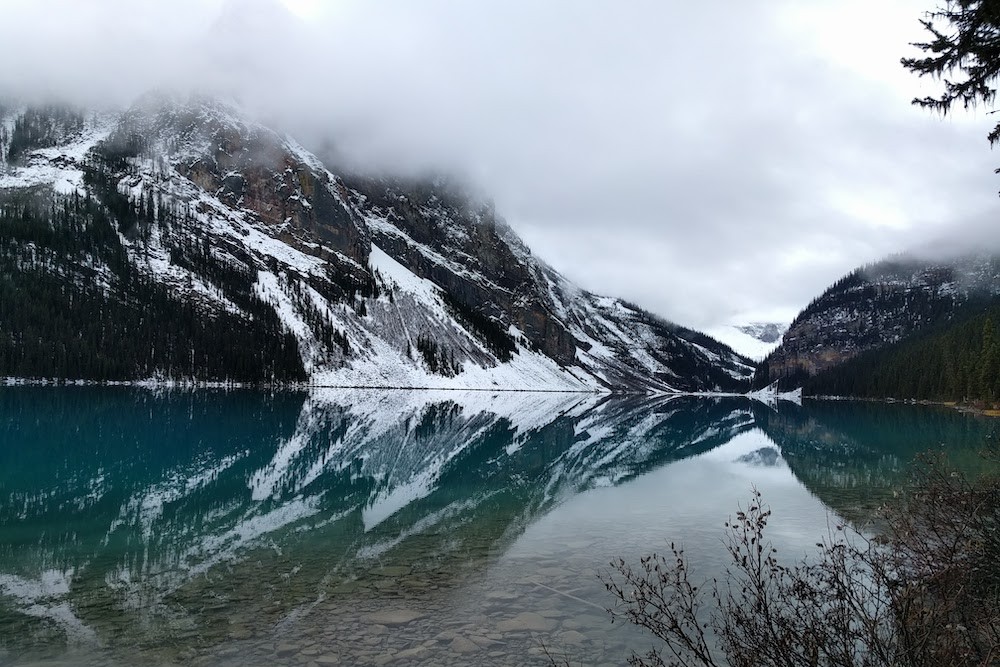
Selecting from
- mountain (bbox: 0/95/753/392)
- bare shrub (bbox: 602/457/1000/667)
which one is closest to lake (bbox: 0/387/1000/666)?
bare shrub (bbox: 602/457/1000/667)

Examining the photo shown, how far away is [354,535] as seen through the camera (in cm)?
1859

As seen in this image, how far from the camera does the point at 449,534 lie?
18938 mm

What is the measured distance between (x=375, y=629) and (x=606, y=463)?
90.4 ft

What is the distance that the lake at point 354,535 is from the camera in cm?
1073

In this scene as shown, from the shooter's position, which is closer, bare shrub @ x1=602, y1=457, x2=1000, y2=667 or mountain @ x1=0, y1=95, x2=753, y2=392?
bare shrub @ x1=602, y1=457, x2=1000, y2=667

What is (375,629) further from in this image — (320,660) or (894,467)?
(894,467)

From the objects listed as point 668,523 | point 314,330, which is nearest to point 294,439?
point 668,523

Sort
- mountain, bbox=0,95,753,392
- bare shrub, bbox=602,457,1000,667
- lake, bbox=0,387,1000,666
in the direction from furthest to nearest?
mountain, bbox=0,95,753,392 → lake, bbox=0,387,1000,666 → bare shrub, bbox=602,457,1000,667

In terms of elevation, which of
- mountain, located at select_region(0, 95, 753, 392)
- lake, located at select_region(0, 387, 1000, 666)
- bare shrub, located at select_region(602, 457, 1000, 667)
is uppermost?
mountain, located at select_region(0, 95, 753, 392)

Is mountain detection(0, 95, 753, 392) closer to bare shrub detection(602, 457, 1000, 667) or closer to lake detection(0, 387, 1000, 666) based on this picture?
lake detection(0, 387, 1000, 666)

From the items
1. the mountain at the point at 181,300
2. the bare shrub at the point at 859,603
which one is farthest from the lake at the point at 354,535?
the mountain at the point at 181,300

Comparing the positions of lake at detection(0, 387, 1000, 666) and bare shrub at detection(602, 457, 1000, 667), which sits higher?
bare shrub at detection(602, 457, 1000, 667)

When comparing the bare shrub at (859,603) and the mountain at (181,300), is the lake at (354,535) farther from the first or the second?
the mountain at (181,300)

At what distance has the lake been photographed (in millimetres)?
10727
